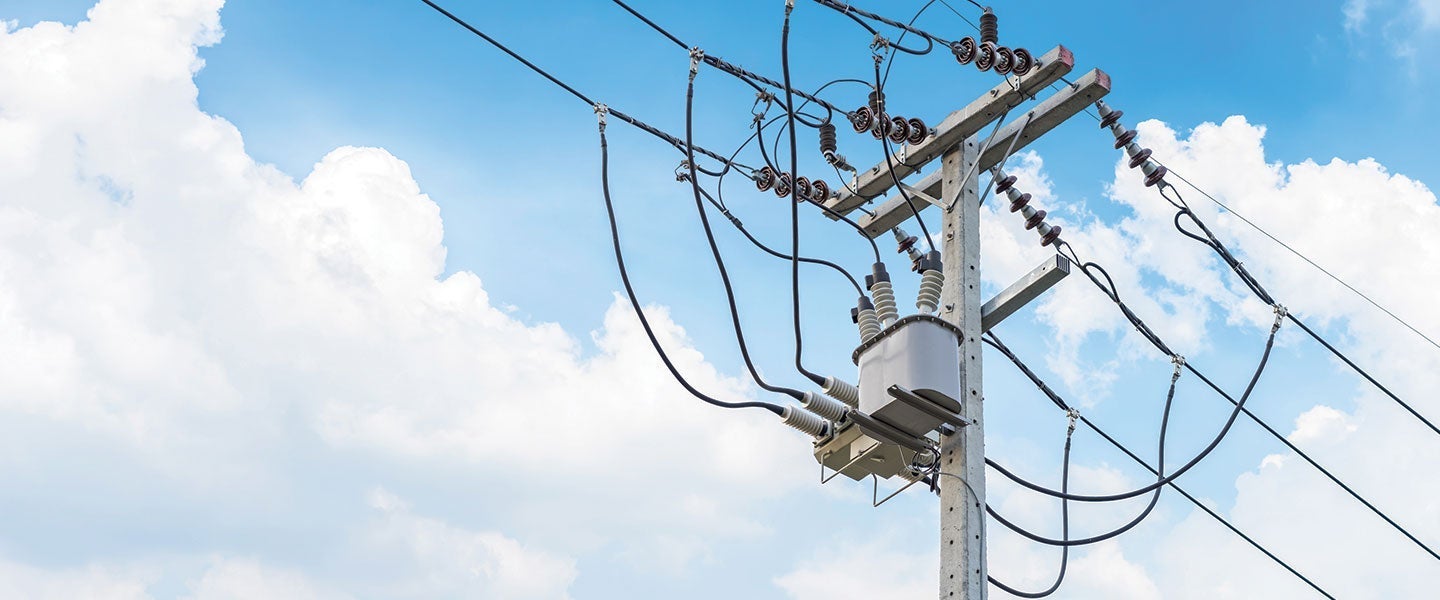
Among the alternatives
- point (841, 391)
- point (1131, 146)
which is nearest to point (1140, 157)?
point (1131, 146)

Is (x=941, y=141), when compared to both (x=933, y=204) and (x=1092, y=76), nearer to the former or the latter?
(x=933, y=204)

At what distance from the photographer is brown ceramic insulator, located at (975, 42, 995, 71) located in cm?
775

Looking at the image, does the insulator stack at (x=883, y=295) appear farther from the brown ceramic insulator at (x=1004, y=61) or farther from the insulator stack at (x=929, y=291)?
the brown ceramic insulator at (x=1004, y=61)

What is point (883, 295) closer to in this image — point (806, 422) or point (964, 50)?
point (806, 422)

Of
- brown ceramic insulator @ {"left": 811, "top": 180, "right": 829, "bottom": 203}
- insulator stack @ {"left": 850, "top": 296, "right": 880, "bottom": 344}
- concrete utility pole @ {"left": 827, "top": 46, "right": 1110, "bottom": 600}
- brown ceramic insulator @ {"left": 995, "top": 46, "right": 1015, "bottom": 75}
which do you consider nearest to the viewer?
concrete utility pole @ {"left": 827, "top": 46, "right": 1110, "bottom": 600}

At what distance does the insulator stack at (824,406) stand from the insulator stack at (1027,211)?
1877mm

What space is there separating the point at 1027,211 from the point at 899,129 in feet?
2.79

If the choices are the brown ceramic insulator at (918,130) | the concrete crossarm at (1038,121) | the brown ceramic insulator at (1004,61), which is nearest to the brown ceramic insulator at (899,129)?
the brown ceramic insulator at (918,130)

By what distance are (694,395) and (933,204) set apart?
1.99 m

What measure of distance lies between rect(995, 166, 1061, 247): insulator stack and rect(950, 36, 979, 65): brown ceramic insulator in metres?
0.67

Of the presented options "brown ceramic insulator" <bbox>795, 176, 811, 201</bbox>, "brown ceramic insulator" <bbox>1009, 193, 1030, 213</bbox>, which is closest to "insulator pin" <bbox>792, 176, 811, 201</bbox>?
"brown ceramic insulator" <bbox>795, 176, 811, 201</bbox>

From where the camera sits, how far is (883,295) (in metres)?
7.02

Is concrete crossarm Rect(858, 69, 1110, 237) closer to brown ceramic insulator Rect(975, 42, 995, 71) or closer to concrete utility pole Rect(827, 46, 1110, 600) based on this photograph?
concrete utility pole Rect(827, 46, 1110, 600)

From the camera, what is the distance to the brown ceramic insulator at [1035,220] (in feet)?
26.6
